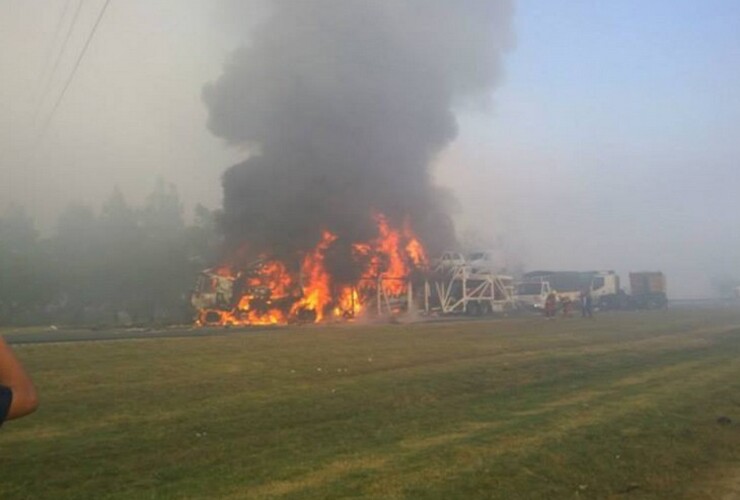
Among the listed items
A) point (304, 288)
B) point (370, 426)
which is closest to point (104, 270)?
point (304, 288)

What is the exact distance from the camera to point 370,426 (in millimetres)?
9758

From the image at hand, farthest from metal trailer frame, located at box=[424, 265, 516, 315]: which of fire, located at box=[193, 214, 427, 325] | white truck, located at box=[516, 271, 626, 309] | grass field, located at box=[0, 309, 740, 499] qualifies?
grass field, located at box=[0, 309, 740, 499]

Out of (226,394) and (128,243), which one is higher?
(128,243)

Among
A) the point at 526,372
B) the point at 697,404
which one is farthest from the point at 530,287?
the point at 697,404

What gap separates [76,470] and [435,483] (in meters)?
3.69

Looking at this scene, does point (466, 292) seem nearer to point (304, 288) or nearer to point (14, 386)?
point (304, 288)

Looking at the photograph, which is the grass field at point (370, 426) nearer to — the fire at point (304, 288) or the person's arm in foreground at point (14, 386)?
the person's arm in foreground at point (14, 386)

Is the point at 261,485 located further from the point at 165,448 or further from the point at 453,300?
the point at 453,300

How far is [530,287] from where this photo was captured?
5084 centimetres

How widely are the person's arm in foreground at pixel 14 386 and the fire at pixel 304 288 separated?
33447 mm

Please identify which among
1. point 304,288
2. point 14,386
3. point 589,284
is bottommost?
point 14,386

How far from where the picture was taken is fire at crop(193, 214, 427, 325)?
120ft

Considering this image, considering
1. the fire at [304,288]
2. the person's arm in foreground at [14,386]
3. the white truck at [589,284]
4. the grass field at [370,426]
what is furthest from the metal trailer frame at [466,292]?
the person's arm in foreground at [14,386]

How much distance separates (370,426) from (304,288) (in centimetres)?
2804
